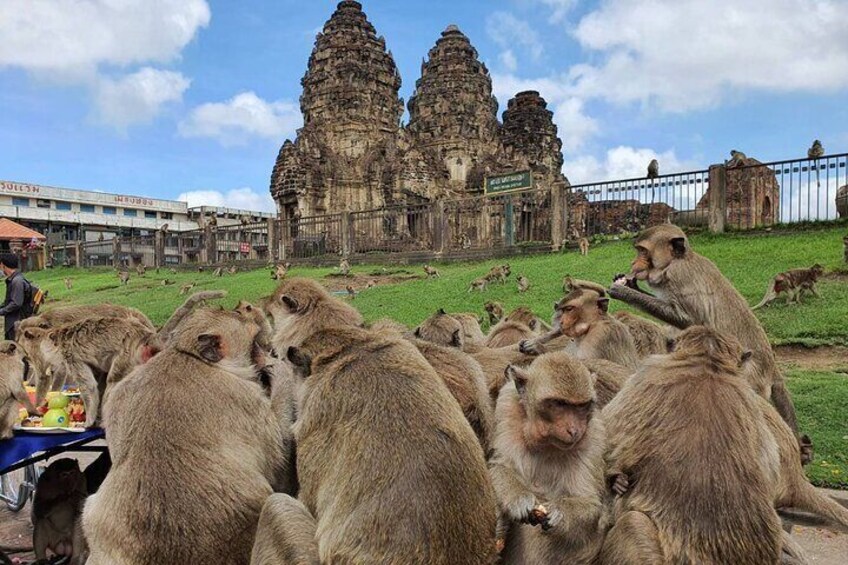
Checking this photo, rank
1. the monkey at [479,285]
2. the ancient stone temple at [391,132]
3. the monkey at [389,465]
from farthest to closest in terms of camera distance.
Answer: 1. the ancient stone temple at [391,132]
2. the monkey at [479,285]
3. the monkey at [389,465]

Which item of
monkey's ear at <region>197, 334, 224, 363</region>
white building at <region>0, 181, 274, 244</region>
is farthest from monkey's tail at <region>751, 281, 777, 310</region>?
white building at <region>0, 181, 274, 244</region>

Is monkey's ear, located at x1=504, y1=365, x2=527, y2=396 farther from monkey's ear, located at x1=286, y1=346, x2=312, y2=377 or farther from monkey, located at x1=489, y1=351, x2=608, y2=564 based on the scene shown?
monkey's ear, located at x1=286, y1=346, x2=312, y2=377

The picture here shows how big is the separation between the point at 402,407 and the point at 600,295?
266 centimetres

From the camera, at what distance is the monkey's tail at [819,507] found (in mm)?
3227

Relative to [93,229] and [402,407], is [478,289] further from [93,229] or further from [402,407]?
[93,229]

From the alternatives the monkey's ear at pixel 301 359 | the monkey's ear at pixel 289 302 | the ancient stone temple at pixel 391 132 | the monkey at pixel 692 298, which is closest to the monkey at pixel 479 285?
the monkey at pixel 692 298

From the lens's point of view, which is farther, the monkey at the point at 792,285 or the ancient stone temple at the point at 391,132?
the ancient stone temple at the point at 391,132

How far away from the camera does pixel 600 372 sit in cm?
376

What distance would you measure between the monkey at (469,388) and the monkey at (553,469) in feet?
1.44

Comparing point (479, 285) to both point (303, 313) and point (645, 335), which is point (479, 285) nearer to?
point (645, 335)

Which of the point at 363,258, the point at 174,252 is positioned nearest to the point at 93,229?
the point at 174,252

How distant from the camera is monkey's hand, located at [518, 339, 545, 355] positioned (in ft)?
14.2

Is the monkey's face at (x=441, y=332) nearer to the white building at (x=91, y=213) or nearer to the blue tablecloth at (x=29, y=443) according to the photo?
the blue tablecloth at (x=29, y=443)

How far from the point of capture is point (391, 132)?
35.9 metres
